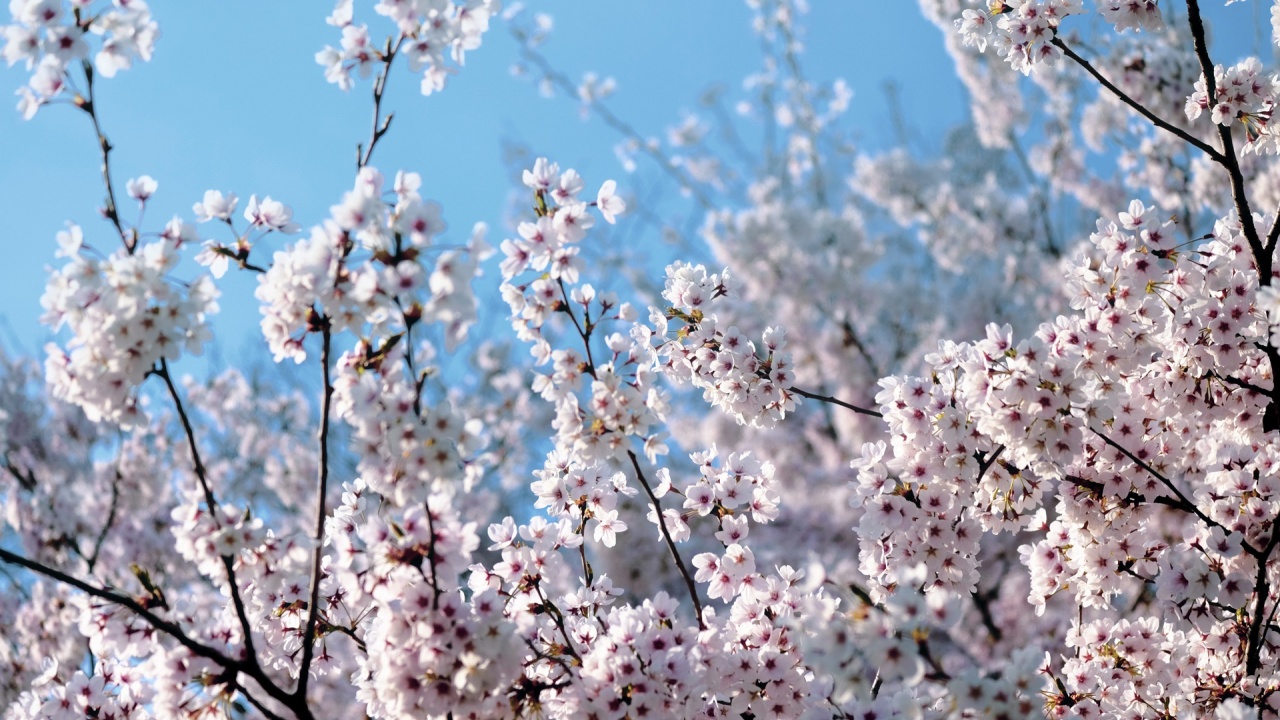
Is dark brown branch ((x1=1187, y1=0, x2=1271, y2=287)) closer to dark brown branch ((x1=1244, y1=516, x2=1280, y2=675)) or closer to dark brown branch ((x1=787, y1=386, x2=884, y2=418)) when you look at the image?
dark brown branch ((x1=1244, y1=516, x2=1280, y2=675))

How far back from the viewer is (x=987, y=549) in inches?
450

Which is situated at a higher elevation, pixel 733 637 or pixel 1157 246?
pixel 1157 246

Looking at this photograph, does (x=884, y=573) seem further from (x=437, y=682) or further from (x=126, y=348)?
(x=126, y=348)

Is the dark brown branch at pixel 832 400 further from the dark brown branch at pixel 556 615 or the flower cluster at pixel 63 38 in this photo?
the flower cluster at pixel 63 38

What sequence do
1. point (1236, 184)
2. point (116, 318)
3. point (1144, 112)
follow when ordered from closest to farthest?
point (116, 318)
point (1236, 184)
point (1144, 112)

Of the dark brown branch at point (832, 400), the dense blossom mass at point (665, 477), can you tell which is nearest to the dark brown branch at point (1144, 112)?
the dense blossom mass at point (665, 477)

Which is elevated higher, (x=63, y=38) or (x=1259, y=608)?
(x=63, y=38)

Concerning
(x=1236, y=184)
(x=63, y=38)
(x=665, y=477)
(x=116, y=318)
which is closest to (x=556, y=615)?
(x=665, y=477)

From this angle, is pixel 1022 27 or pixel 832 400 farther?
pixel 1022 27

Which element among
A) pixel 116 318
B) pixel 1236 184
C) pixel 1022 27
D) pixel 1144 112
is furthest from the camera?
pixel 1022 27

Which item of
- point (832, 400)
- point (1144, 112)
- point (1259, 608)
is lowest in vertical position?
point (1259, 608)

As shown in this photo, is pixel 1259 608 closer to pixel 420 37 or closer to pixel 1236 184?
pixel 1236 184

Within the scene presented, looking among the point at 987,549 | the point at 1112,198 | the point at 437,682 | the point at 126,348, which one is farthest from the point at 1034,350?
the point at 1112,198

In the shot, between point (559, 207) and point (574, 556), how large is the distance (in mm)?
11707
